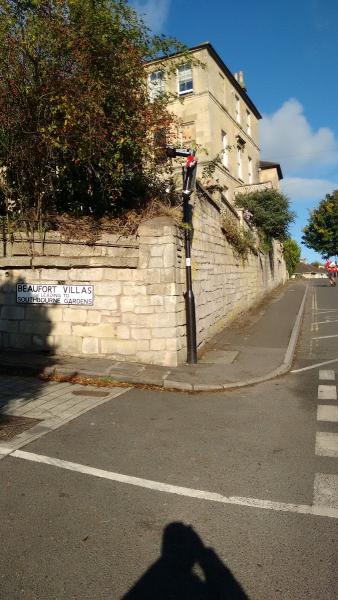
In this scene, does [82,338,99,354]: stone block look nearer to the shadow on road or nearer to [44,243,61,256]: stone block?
the shadow on road

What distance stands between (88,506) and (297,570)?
166cm

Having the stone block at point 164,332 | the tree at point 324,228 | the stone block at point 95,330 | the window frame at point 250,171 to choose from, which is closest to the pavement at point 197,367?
the stone block at point 95,330

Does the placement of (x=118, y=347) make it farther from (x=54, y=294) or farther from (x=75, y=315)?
(x=54, y=294)

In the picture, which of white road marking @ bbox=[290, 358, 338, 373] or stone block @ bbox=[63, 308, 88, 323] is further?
stone block @ bbox=[63, 308, 88, 323]

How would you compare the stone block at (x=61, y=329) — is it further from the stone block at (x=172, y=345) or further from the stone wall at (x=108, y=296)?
the stone block at (x=172, y=345)

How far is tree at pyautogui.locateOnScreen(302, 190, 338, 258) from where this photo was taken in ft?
156

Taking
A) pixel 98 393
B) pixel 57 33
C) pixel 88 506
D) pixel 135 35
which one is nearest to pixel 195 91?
pixel 135 35

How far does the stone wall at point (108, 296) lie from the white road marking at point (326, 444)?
3.51 metres

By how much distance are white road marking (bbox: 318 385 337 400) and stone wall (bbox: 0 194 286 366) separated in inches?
105

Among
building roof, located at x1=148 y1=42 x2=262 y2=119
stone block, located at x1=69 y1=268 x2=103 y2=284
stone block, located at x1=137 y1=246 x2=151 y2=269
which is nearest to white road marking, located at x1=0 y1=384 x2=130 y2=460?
stone block, located at x1=69 y1=268 x2=103 y2=284

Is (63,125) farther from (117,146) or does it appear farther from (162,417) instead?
(162,417)

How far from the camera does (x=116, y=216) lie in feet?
28.0

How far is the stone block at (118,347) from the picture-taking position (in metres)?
7.86

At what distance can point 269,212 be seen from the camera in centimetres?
2147
